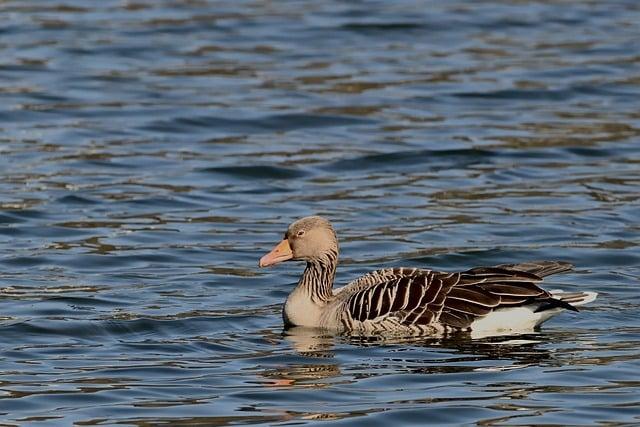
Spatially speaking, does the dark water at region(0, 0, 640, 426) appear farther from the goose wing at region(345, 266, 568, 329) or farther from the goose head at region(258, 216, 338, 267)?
the goose head at region(258, 216, 338, 267)

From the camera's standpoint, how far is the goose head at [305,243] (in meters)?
13.5

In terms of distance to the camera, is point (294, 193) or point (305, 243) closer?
point (305, 243)

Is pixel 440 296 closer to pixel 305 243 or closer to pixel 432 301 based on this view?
pixel 432 301

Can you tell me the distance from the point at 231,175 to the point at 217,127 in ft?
8.63

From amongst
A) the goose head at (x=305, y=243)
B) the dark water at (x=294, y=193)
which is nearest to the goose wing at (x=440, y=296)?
the dark water at (x=294, y=193)

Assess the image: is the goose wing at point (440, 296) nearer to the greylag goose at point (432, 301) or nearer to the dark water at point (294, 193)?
the greylag goose at point (432, 301)

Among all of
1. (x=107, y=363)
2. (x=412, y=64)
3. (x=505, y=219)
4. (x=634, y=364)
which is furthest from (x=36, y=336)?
(x=412, y=64)

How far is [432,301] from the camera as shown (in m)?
12.9

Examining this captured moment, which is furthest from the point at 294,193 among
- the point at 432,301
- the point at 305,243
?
the point at 432,301

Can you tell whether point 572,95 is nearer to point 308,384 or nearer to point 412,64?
point 412,64

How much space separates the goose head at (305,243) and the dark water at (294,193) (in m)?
0.56

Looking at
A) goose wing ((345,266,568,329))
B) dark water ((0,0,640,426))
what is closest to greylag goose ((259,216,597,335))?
goose wing ((345,266,568,329))

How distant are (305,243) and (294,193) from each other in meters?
5.20

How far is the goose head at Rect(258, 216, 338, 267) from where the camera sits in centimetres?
1351
